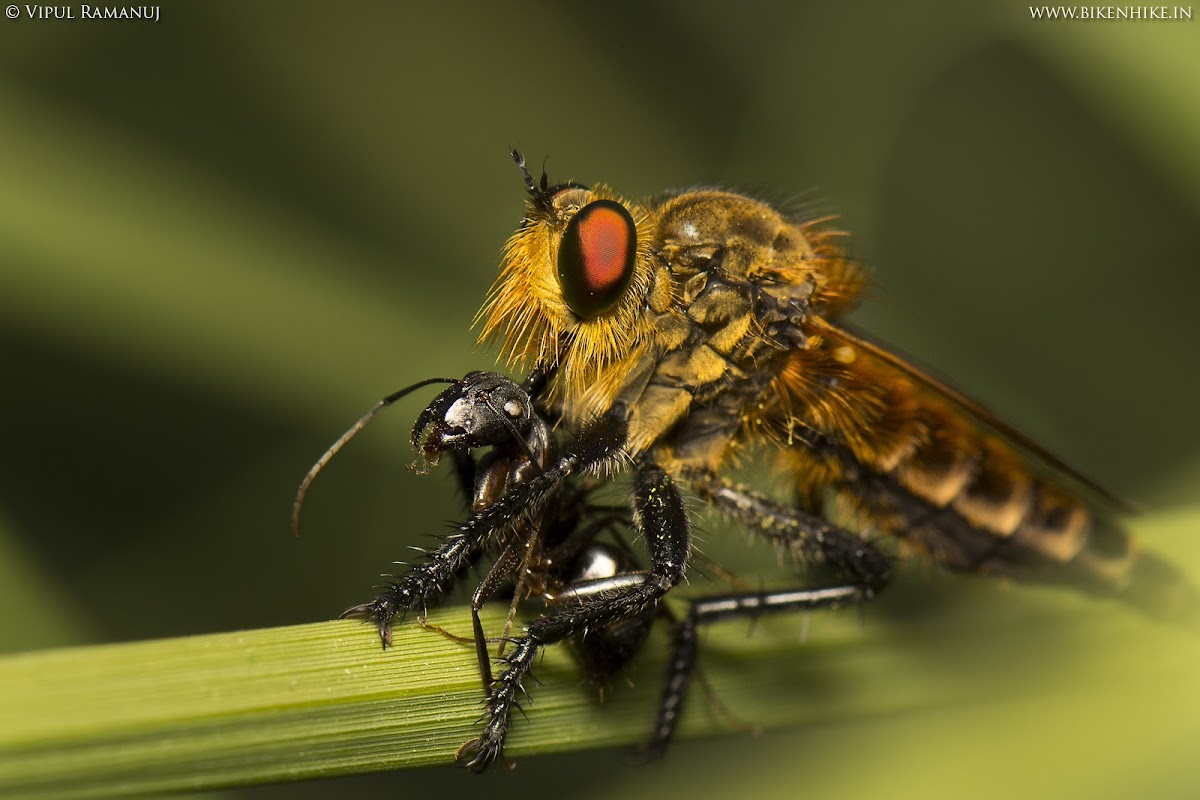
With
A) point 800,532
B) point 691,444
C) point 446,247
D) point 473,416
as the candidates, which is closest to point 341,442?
point 473,416

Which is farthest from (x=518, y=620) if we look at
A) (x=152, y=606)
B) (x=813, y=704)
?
(x=152, y=606)

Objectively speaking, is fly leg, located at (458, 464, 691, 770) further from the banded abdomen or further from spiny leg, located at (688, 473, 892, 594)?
the banded abdomen

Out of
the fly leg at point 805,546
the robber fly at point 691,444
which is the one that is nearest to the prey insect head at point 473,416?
the robber fly at point 691,444

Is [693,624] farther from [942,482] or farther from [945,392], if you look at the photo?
[942,482]

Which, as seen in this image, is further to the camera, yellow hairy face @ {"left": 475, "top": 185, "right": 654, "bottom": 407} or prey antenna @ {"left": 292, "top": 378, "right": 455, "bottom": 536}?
yellow hairy face @ {"left": 475, "top": 185, "right": 654, "bottom": 407}

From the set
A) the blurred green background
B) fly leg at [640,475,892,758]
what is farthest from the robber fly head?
fly leg at [640,475,892,758]

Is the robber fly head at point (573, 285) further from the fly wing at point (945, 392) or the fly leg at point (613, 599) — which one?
the fly wing at point (945, 392)
